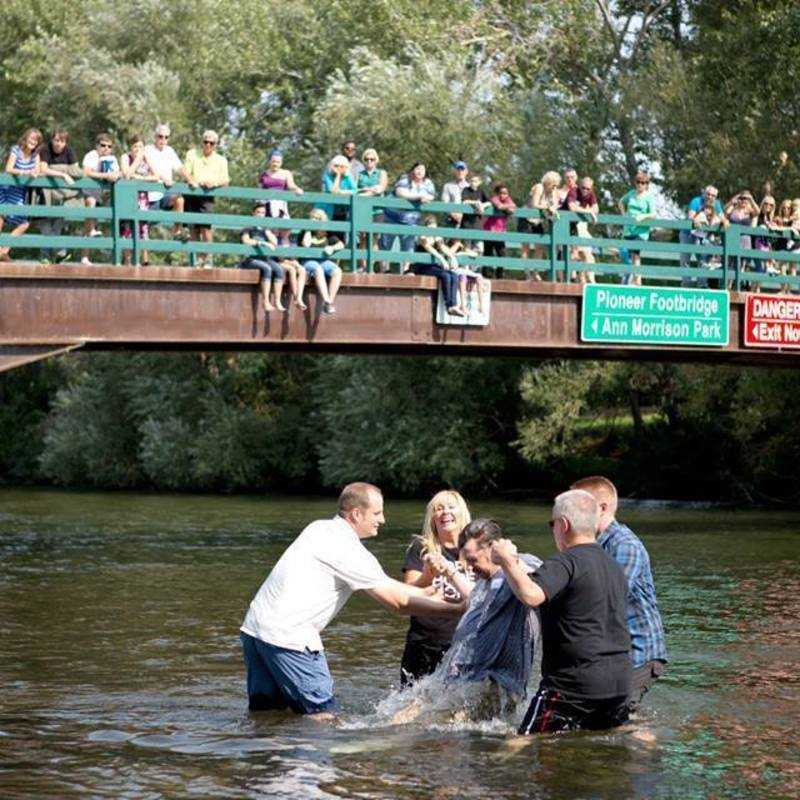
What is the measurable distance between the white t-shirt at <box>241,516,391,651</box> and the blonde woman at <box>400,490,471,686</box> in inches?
17.5

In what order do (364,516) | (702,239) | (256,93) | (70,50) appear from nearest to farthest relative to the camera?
(364,516)
(702,239)
(70,50)
(256,93)

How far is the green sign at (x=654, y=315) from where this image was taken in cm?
2627

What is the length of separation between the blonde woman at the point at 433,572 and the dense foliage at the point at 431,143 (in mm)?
27377

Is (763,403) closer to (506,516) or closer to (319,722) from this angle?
(506,516)

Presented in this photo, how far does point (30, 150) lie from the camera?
69.3 ft

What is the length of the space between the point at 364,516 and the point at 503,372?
111 ft

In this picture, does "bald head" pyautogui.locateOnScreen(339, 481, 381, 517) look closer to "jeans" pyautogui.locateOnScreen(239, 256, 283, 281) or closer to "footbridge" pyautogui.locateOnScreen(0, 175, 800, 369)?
"footbridge" pyautogui.locateOnScreen(0, 175, 800, 369)

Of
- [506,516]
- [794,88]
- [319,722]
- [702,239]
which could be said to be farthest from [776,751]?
[794,88]

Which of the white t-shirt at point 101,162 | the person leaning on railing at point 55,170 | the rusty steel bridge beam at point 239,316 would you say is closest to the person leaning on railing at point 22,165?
the person leaning on railing at point 55,170

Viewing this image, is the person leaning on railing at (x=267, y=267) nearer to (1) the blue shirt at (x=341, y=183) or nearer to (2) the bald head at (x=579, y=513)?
(1) the blue shirt at (x=341, y=183)

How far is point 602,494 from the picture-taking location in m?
10.2

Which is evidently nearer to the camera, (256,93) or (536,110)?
(536,110)

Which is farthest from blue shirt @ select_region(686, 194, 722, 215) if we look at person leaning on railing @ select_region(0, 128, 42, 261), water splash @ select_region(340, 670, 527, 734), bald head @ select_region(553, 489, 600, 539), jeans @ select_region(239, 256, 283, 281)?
bald head @ select_region(553, 489, 600, 539)

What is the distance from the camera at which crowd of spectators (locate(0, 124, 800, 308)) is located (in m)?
21.8
